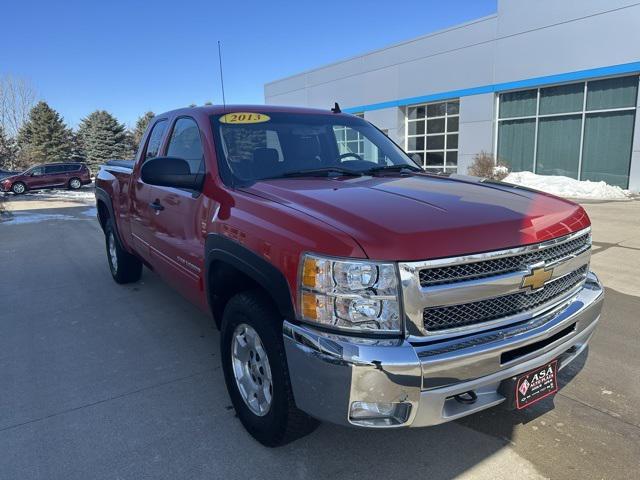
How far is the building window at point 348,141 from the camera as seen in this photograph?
3.82 meters

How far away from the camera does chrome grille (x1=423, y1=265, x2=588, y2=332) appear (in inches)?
80.7

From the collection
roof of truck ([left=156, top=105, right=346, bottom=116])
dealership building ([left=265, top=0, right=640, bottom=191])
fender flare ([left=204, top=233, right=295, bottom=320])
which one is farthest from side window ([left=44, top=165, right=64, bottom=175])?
fender flare ([left=204, top=233, right=295, bottom=320])

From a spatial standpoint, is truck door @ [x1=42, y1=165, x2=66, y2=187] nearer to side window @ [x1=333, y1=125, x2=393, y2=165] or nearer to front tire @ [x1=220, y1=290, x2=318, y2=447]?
side window @ [x1=333, y1=125, x2=393, y2=165]

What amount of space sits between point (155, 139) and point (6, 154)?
47056mm

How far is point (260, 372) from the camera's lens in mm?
2578

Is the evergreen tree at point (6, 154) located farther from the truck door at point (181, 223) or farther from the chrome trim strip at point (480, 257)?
the chrome trim strip at point (480, 257)

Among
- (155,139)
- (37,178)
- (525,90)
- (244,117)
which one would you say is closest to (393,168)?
(244,117)

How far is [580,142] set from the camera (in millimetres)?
15805

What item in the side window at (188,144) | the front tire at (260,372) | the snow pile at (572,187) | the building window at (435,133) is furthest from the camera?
the building window at (435,133)

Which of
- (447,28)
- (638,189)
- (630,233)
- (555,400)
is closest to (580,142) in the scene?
(638,189)

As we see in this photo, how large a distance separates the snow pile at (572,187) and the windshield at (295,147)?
12.6m

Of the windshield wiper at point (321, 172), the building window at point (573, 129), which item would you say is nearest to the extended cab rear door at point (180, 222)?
the windshield wiper at point (321, 172)

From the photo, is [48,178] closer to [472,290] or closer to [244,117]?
[244,117]

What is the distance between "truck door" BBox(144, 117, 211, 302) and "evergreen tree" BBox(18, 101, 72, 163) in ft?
153
